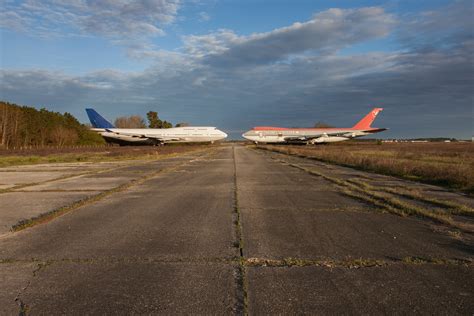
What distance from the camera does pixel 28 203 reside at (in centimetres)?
915

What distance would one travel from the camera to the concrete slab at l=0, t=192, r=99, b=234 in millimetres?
7423

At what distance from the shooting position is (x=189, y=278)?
410 cm

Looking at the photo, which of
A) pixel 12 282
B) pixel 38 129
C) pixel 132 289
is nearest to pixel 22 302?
pixel 12 282

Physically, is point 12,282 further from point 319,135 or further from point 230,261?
point 319,135

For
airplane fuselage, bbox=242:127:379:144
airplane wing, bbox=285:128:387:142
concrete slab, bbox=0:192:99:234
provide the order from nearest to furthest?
concrete slab, bbox=0:192:99:234, airplane wing, bbox=285:128:387:142, airplane fuselage, bbox=242:127:379:144

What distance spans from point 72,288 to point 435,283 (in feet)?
13.4

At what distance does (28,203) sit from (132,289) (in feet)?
22.6

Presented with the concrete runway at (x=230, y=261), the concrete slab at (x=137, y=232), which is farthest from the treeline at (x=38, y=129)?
the concrete runway at (x=230, y=261)

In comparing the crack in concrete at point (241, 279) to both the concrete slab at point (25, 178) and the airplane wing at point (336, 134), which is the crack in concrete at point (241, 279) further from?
the airplane wing at point (336, 134)

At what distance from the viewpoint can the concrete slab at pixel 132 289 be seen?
3408mm

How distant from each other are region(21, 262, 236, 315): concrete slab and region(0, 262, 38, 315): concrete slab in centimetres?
10

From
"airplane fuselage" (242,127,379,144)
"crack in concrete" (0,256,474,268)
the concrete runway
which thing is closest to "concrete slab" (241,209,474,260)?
the concrete runway

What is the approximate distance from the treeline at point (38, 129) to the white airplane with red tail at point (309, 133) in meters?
39.4

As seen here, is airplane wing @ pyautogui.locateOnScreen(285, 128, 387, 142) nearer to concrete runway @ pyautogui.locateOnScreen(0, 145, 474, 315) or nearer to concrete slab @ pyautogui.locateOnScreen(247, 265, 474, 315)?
concrete runway @ pyautogui.locateOnScreen(0, 145, 474, 315)
